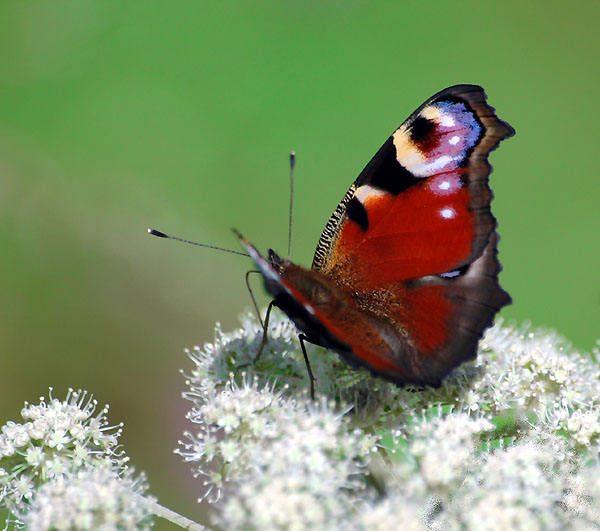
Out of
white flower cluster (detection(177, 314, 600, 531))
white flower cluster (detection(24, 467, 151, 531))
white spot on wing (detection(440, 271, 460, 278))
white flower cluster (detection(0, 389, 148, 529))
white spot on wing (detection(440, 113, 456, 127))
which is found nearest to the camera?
white flower cluster (detection(177, 314, 600, 531))

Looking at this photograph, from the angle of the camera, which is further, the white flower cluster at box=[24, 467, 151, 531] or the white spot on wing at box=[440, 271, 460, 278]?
the white spot on wing at box=[440, 271, 460, 278]

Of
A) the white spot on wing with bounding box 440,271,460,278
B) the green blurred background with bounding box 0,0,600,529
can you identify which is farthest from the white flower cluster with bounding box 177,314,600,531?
the green blurred background with bounding box 0,0,600,529

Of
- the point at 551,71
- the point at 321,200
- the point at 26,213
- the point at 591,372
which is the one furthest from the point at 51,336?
the point at 551,71

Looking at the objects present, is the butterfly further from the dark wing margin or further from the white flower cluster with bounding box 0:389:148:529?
the white flower cluster with bounding box 0:389:148:529

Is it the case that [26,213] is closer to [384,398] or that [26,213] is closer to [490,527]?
[384,398]

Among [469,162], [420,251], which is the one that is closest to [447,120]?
[469,162]

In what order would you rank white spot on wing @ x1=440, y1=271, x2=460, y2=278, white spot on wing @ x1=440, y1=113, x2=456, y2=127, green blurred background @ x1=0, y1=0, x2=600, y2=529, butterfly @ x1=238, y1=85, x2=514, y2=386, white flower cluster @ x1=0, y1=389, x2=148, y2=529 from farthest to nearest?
1. green blurred background @ x1=0, y1=0, x2=600, y2=529
2. white spot on wing @ x1=440, y1=113, x2=456, y2=127
3. white spot on wing @ x1=440, y1=271, x2=460, y2=278
4. butterfly @ x1=238, y1=85, x2=514, y2=386
5. white flower cluster @ x1=0, y1=389, x2=148, y2=529
